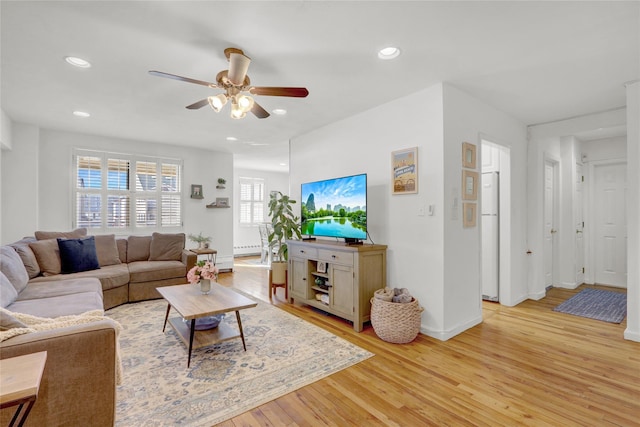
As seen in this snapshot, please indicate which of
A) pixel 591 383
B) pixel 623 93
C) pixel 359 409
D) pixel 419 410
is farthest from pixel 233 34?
pixel 623 93

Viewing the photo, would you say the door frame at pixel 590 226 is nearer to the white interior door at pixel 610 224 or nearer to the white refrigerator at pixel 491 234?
the white interior door at pixel 610 224

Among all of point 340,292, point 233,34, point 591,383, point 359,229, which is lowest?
point 591,383

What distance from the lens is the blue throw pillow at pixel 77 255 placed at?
12.2ft

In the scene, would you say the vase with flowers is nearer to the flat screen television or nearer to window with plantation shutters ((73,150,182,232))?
the flat screen television

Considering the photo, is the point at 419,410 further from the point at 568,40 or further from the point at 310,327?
the point at 568,40

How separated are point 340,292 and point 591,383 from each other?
2.12 meters

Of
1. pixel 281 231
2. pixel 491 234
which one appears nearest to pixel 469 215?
pixel 491 234

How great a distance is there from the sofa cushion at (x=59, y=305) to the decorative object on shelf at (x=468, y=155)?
374 cm

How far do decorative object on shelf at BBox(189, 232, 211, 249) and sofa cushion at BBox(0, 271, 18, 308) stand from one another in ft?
10.0

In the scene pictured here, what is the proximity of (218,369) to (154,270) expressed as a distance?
2.43 meters

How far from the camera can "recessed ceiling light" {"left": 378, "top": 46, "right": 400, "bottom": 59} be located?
7.67 feet

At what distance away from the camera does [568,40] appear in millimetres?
2232

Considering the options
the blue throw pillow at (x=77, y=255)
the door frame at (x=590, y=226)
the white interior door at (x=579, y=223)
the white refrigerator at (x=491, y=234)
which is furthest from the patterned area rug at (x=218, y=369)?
the door frame at (x=590, y=226)

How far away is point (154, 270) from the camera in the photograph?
4.23m
